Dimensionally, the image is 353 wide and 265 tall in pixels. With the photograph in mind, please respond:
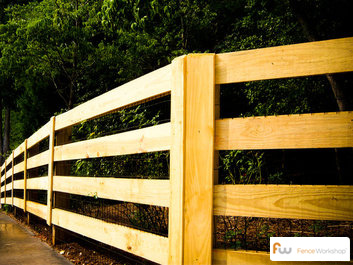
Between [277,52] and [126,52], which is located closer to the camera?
[277,52]

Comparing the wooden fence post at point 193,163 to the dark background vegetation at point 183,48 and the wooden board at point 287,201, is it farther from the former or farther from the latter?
the dark background vegetation at point 183,48

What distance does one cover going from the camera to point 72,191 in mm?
3867

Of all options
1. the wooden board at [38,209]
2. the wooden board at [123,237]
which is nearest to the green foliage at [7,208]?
the wooden board at [38,209]

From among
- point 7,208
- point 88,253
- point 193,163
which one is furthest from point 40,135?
point 7,208

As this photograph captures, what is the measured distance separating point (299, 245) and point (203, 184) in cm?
61

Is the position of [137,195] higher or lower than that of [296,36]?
lower

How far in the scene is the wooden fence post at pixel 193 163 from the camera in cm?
203

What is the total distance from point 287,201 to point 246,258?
1.25 feet

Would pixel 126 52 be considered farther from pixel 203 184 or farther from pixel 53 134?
pixel 203 184

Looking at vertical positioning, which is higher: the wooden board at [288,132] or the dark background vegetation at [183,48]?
the dark background vegetation at [183,48]

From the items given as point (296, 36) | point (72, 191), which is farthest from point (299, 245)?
point (296, 36)

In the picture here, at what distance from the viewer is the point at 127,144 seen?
2.81m

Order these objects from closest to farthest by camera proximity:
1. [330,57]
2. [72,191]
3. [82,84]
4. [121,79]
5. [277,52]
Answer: [330,57] → [277,52] → [72,191] → [121,79] → [82,84]

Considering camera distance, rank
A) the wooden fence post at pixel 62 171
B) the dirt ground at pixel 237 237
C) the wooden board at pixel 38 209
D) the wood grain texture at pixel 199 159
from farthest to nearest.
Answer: the wooden board at pixel 38 209 < the wooden fence post at pixel 62 171 < the dirt ground at pixel 237 237 < the wood grain texture at pixel 199 159
